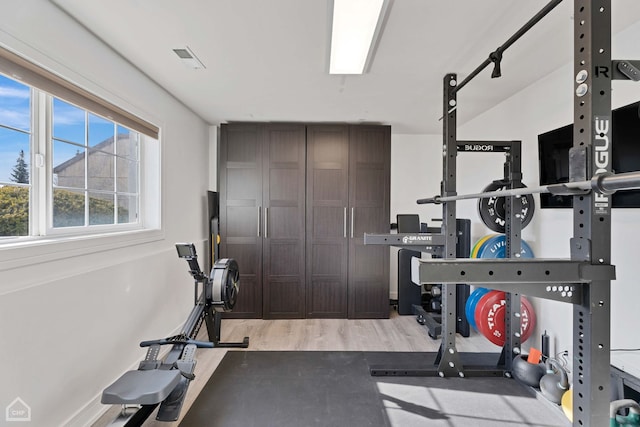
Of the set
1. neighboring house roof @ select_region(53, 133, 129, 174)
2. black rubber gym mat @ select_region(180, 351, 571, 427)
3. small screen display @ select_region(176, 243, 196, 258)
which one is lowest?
black rubber gym mat @ select_region(180, 351, 571, 427)

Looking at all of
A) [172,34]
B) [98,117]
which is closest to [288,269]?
[98,117]

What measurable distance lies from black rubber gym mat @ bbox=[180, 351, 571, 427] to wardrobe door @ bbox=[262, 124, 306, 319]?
1152mm

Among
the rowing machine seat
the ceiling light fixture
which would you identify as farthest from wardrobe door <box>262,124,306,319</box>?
the rowing machine seat

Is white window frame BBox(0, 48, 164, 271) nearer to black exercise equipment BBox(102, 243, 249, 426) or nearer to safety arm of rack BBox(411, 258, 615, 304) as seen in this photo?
black exercise equipment BBox(102, 243, 249, 426)

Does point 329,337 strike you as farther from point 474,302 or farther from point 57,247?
point 57,247

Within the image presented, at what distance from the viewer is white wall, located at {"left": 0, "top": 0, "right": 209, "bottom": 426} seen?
151 cm

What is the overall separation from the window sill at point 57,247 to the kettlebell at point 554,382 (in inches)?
126

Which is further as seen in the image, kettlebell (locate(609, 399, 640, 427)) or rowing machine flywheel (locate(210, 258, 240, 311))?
rowing machine flywheel (locate(210, 258, 240, 311))

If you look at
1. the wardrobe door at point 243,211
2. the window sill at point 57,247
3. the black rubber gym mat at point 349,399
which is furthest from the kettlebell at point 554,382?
the window sill at point 57,247

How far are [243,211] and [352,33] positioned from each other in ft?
8.29

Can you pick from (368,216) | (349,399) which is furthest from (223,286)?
(368,216)

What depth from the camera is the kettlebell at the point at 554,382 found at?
6.84ft

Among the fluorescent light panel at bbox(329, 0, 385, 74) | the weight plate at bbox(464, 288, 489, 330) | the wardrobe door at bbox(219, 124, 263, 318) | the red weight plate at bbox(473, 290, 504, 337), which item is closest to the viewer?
the fluorescent light panel at bbox(329, 0, 385, 74)

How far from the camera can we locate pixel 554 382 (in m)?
2.12
